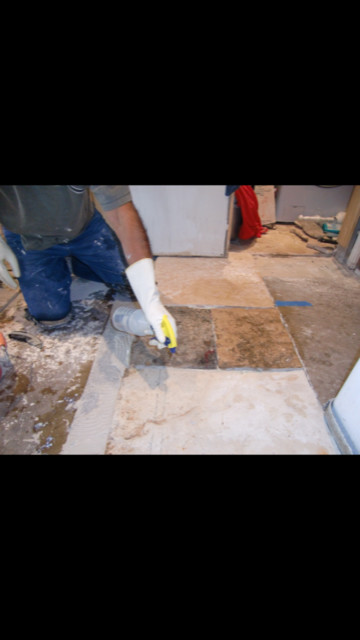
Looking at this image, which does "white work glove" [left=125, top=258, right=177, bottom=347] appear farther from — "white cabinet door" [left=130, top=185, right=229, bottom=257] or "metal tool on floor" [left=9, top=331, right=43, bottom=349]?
"white cabinet door" [left=130, top=185, right=229, bottom=257]

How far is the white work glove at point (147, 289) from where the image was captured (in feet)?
4.93

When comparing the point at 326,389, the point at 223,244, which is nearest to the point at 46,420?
the point at 326,389

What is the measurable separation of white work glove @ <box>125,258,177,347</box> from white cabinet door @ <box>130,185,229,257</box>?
1383mm

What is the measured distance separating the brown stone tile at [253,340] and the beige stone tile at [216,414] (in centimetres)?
8

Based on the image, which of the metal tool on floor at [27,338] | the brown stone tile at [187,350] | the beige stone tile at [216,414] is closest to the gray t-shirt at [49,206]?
the metal tool on floor at [27,338]

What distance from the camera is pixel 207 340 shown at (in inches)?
74.2

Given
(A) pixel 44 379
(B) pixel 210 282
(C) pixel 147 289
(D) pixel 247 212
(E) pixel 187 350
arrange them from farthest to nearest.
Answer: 1. (D) pixel 247 212
2. (B) pixel 210 282
3. (E) pixel 187 350
4. (A) pixel 44 379
5. (C) pixel 147 289

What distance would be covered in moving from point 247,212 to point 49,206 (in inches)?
93.6

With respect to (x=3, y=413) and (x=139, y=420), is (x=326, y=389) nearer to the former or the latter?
(x=139, y=420)

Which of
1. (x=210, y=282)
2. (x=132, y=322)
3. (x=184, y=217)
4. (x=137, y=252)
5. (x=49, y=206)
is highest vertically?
(x=49, y=206)

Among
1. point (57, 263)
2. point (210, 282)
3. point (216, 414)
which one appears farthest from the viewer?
point (210, 282)

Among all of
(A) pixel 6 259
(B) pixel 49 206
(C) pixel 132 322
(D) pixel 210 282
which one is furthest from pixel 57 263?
(D) pixel 210 282

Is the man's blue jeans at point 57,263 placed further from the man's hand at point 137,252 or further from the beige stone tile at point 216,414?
the beige stone tile at point 216,414

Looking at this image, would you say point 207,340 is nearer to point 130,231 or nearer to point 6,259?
point 130,231
